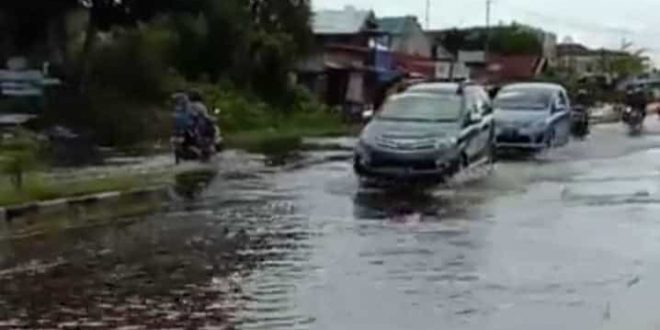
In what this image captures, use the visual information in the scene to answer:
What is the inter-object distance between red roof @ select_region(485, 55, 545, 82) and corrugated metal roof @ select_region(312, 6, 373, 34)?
14.6m

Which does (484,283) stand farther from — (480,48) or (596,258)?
(480,48)

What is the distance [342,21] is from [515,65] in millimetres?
26377

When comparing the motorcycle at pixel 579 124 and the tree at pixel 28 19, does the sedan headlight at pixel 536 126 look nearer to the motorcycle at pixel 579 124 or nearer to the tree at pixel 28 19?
the motorcycle at pixel 579 124

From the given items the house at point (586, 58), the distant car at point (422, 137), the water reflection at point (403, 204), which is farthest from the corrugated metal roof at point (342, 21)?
the water reflection at point (403, 204)

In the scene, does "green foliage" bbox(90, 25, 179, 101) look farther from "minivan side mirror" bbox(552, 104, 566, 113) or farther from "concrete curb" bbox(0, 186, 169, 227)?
"concrete curb" bbox(0, 186, 169, 227)

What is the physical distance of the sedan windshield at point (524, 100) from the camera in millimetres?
33875

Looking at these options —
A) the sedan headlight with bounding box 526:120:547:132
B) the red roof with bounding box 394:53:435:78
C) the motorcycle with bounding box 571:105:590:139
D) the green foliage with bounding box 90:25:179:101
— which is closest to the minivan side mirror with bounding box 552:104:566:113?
the sedan headlight with bounding box 526:120:547:132

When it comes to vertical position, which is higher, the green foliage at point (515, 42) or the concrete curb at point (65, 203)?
the concrete curb at point (65, 203)

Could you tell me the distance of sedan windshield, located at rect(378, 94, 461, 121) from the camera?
2392 centimetres

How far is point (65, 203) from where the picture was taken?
19.0 meters

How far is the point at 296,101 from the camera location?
54438mm

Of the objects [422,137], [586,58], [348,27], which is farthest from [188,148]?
[586,58]

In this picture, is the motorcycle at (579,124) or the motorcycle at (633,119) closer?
the motorcycle at (579,124)

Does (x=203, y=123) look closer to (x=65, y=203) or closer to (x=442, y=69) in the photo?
(x=65, y=203)
